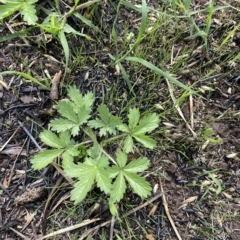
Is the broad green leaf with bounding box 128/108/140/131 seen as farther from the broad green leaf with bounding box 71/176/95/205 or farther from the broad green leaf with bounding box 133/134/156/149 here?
the broad green leaf with bounding box 71/176/95/205

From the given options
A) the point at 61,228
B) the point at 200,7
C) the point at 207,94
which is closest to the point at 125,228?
the point at 61,228

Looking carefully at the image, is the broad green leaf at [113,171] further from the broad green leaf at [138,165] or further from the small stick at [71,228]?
the small stick at [71,228]

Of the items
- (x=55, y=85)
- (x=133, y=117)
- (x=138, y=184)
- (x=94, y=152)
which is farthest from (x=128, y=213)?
(x=55, y=85)

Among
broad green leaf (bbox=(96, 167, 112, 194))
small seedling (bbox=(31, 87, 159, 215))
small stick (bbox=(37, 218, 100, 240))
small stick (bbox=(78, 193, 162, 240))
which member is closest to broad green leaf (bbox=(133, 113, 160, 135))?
small seedling (bbox=(31, 87, 159, 215))

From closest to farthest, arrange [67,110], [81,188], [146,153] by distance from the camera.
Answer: [81,188] → [67,110] → [146,153]

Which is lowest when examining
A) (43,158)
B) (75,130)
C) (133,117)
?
(43,158)

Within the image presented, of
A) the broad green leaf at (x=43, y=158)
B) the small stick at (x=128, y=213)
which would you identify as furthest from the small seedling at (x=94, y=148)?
the small stick at (x=128, y=213)

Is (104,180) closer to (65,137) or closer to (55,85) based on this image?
(65,137)
